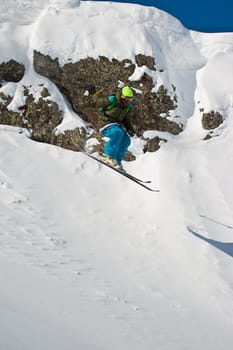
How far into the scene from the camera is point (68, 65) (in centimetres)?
1534

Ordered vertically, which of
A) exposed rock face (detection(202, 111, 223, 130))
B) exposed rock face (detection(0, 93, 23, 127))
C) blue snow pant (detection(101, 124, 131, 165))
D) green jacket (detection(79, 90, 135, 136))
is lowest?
exposed rock face (detection(0, 93, 23, 127))

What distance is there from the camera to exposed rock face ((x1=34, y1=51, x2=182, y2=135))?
48.2ft

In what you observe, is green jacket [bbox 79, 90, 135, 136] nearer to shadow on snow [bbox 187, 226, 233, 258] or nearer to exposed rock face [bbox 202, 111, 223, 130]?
shadow on snow [bbox 187, 226, 233, 258]

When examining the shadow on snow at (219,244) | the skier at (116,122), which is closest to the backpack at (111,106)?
the skier at (116,122)

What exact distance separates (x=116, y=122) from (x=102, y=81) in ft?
19.8

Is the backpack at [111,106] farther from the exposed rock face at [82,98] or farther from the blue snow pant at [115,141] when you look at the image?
the exposed rock face at [82,98]

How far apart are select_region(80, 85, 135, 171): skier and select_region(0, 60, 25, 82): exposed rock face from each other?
20.4 ft

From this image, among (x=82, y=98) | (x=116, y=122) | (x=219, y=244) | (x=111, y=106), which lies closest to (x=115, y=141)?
(x=116, y=122)

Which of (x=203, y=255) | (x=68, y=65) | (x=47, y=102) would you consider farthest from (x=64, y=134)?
(x=203, y=255)

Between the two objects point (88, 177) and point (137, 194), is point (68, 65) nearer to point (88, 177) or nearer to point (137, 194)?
point (88, 177)

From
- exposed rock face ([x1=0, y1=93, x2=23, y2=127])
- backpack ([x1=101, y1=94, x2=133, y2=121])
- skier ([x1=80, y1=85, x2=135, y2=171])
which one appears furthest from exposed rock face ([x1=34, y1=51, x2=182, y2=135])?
backpack ([x1=101, y1=94, x2=133, y2=121])

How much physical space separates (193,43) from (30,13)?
6287 mm

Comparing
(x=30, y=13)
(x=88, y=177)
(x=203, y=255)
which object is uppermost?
(x=30, y=13)

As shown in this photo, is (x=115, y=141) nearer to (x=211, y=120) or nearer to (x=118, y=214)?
(x=118, y=214)
